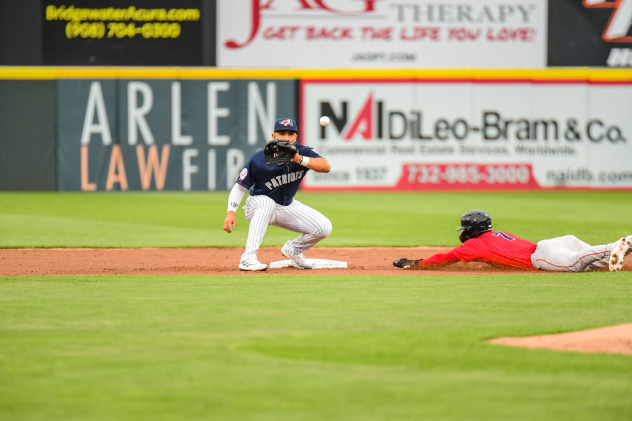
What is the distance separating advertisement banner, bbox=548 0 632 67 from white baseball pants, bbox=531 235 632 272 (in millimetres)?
14765

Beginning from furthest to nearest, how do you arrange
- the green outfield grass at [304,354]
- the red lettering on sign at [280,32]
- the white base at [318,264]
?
the red lettering on sign at [280,32], the white base at [318,264], the green outfield grass at [304,354]

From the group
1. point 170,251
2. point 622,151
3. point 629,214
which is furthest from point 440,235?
point 622,151

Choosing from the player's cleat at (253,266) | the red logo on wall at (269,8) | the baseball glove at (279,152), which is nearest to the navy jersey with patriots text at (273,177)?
the baseball glove at (279,152)

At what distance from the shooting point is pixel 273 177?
7.43m

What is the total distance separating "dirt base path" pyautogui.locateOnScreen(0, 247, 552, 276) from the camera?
748cm

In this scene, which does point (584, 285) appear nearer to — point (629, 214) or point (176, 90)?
point (629, 214)

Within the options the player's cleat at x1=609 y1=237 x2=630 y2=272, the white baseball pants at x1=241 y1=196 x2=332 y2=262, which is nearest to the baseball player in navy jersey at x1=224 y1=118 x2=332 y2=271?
the white baseball pants at x1=241 y1=196 x2=332 y2=262

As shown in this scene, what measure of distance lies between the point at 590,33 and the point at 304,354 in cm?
1869

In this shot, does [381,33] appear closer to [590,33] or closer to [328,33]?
[328,33]

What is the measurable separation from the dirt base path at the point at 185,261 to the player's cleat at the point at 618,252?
0.96 m

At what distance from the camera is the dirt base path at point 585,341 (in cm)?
433

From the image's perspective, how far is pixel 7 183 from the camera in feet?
63.1

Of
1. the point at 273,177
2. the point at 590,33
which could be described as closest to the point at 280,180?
the point at 273,177

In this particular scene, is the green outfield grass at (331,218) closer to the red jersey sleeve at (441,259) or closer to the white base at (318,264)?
the white base at (318,264)
